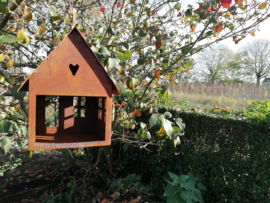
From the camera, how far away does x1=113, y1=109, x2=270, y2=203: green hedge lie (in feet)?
6.91

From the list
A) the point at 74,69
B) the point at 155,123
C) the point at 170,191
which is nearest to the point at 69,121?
the point at 74,69

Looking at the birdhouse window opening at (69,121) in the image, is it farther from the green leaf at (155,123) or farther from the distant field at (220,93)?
the distant field at (220,93)

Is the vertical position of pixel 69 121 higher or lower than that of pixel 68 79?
Answer: lower

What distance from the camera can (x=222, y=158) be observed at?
2.45m

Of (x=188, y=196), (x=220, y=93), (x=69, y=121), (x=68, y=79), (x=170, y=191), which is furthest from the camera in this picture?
(x=220, y=93)

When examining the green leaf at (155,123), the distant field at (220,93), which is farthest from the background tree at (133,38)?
the distant field at (220,93)

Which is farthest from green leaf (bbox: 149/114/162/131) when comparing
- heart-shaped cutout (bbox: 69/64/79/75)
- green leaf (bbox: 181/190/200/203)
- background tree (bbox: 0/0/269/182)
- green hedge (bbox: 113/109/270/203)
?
green leaf (bbox: 181/190/200/203)

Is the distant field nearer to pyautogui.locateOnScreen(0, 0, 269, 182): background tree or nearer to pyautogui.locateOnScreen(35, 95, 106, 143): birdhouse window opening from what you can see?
pyautogui.locateOnScreen(0, 0, 269, 182): background tree

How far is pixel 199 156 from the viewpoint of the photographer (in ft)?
8.80

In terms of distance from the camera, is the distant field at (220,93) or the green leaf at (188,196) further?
the distant field at (220,93)

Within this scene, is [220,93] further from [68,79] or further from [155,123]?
[68,79]

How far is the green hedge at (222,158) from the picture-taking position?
83.0 inches

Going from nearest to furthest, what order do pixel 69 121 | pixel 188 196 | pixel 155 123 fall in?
pixel 155 123
pixel 69 121
pixel 188 196

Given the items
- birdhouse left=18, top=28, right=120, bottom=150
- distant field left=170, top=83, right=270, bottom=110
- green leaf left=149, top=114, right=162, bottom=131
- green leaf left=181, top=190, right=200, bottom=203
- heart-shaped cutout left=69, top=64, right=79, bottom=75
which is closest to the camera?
birdhouse left=18, top=28, right=120, bottom=150
